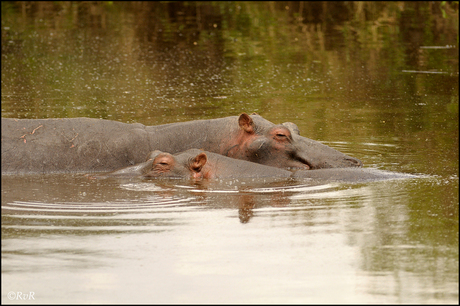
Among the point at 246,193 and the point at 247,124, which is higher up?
the point at 247,124

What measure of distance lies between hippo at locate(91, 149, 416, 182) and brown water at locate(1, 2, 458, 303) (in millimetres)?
198

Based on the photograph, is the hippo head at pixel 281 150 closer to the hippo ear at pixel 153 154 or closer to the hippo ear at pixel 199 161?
the hippo ear at pixel 199 161

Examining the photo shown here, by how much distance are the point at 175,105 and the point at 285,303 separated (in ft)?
28.1

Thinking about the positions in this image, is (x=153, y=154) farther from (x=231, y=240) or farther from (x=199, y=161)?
(x=231, y=240)

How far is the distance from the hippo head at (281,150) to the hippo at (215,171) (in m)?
0.29

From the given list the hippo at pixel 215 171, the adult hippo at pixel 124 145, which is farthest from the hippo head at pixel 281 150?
the hippo at pixel 215 171

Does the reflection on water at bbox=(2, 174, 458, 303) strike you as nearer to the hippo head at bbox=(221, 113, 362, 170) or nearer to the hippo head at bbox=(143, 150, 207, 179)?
the hippo head at bbox=(143, 150, 207, 179)

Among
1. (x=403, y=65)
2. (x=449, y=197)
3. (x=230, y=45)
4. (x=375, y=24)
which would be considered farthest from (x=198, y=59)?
(x=449, y=197)

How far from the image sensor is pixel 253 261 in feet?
19.5

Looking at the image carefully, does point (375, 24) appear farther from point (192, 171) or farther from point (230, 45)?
point (192, 171)

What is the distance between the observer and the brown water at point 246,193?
5520 mm

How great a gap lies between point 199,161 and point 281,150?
43.9 inches

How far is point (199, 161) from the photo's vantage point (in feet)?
28.5

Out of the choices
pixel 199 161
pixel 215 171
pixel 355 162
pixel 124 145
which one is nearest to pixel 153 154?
pixel 124 145
